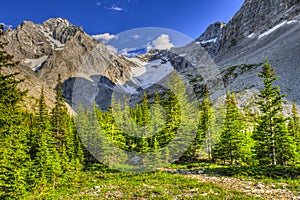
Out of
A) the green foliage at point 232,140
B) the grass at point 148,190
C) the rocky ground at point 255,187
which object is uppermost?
the green foliage at point 232,140

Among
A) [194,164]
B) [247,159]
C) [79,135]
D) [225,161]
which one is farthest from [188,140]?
[79,135]

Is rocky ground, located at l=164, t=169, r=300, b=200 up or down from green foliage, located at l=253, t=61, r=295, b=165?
down

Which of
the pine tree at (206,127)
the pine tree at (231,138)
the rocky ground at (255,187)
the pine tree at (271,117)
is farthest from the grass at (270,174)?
the pine tree at (206,127)

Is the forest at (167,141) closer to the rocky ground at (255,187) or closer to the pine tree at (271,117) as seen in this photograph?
the pine tree at (271,117)

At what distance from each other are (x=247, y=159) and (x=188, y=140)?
11.3 meters

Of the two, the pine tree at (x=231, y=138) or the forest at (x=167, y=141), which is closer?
the forest at (x=167, y=141)

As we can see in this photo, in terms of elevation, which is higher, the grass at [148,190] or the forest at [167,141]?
the forest at [167,141]

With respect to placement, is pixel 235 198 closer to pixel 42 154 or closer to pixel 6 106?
pixel 6 106

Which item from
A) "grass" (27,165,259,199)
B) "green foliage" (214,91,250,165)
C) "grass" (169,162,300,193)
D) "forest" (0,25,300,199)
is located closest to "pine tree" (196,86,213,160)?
"forest" (0,25,300,199)

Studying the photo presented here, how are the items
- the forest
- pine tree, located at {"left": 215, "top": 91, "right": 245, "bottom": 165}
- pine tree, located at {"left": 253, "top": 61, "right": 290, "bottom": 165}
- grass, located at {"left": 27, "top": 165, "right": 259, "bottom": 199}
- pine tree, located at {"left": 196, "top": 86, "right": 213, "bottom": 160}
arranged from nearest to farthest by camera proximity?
grass, located at {"left": 27, "top": 165, "right": 259, "bottom": 199} < the forest < pine tree, located at {"left": 253, "top": 61, "right": 290, "bottom": 165} < pine tree, located at {"left": 215, "top": 91, "right": 245, "bottom": 165} < pine tree, located at {"left": 196, "top": 86, "right": 213, "bottom": 160}

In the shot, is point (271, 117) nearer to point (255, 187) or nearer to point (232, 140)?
point (232, 140)

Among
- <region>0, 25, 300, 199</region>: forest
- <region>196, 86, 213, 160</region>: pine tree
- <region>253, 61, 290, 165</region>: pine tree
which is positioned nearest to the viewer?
<region>0, 25, 300, 199</region>: forest

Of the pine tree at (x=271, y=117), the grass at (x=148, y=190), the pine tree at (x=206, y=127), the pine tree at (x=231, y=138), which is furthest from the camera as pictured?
the pine tree at (x=206, y=127)

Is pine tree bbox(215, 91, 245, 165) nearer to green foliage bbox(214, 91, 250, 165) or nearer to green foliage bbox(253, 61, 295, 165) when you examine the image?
green foliage bbox(214, 91, 250, 165)
